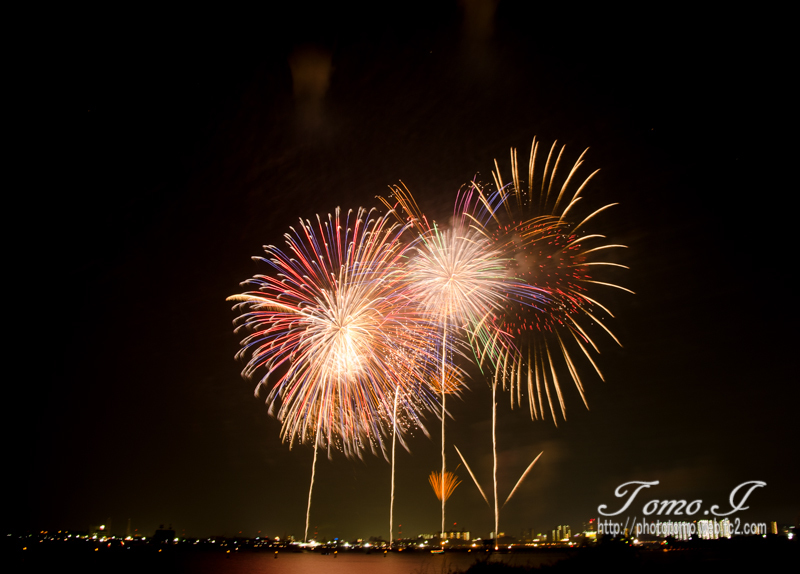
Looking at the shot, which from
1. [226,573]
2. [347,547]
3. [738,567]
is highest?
[738,567]

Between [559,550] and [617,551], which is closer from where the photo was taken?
[617,551]

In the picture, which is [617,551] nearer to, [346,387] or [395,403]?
[395,403]

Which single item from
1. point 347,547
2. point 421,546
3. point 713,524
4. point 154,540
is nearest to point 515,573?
point 713,524

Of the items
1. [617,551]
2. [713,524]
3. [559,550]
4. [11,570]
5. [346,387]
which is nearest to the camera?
[617,551]

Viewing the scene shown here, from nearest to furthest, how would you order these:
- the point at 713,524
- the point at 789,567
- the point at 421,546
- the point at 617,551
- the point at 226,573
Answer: the point at 617,551, the point at 789,567, the point at 226,573, the point at 713,524, the point at 421,546

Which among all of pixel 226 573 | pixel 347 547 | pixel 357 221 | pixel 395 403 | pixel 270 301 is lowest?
pixel 347 547

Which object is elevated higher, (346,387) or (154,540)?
(346,387)

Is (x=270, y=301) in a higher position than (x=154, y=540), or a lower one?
higher

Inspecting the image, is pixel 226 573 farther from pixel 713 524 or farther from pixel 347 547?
pixel 347 547

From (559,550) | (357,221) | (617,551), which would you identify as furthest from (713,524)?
(357,221)
